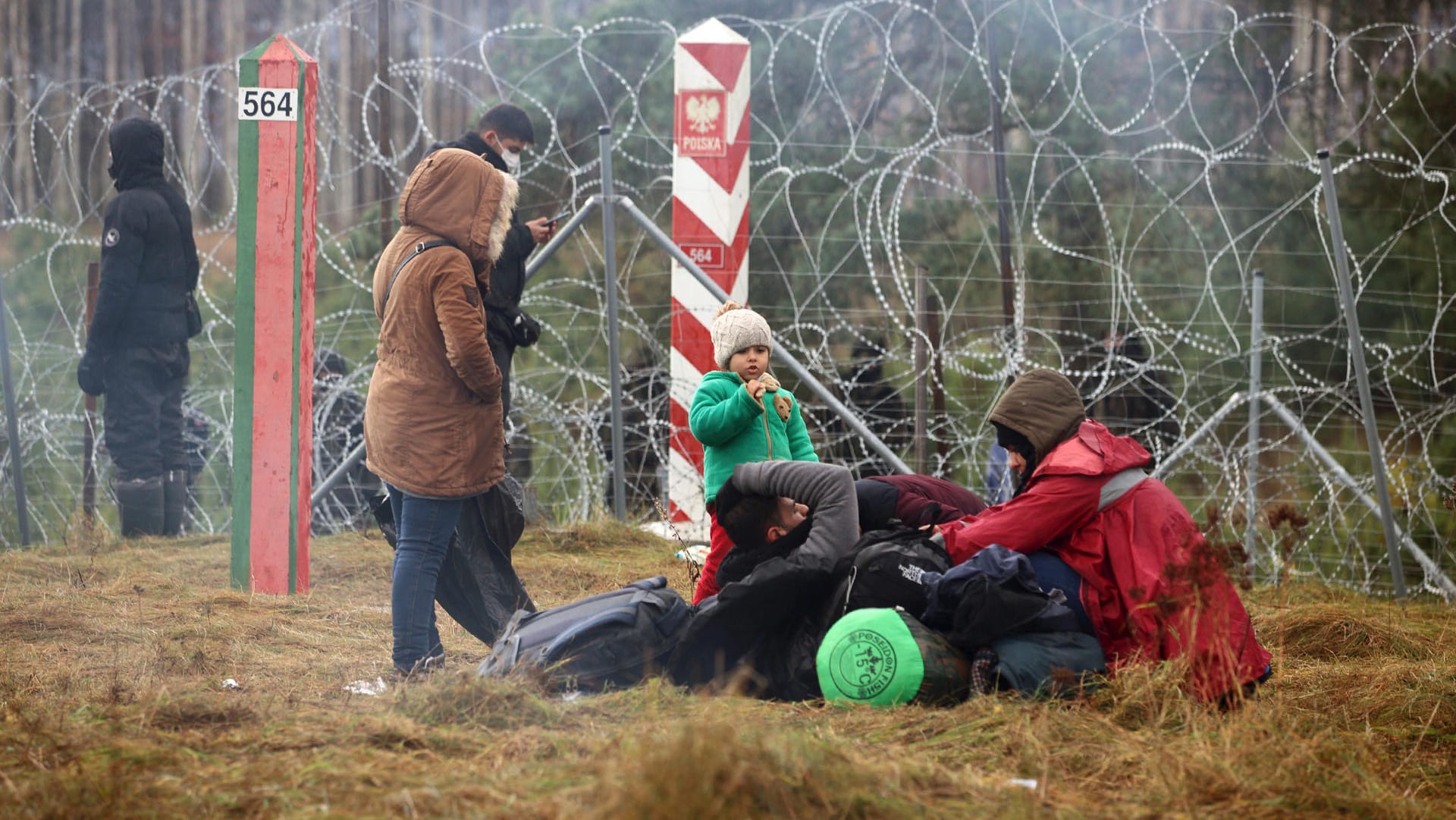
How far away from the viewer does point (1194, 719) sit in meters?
2.83

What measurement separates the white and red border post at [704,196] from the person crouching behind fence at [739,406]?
205 centimetres

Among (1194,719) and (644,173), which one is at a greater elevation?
(644,173)

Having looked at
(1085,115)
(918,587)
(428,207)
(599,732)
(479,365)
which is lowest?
(599,732)

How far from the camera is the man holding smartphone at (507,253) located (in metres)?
4.08

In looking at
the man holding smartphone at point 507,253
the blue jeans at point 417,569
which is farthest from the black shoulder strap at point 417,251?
the blue jeans at point 417,569

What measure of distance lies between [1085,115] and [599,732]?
623cm

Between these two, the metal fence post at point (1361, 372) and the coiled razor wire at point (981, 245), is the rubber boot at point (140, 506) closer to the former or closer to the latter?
the coiled razor wire at point (981, 245)

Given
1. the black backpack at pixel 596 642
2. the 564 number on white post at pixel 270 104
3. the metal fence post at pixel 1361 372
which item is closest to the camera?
the black backpack at pixel 596 642

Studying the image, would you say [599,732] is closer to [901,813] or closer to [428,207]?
[901,813]

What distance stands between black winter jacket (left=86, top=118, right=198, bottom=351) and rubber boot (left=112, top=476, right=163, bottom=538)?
67 cm

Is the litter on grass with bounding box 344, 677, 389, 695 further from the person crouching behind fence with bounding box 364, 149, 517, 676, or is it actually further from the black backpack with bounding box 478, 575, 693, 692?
the black backpack with bounding box 478, 575, 693, 692

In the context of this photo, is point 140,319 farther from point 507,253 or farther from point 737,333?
point 737,333

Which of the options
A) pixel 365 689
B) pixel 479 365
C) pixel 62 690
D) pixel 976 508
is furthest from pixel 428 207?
pixel 976 508

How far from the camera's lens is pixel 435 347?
11.8 feet
